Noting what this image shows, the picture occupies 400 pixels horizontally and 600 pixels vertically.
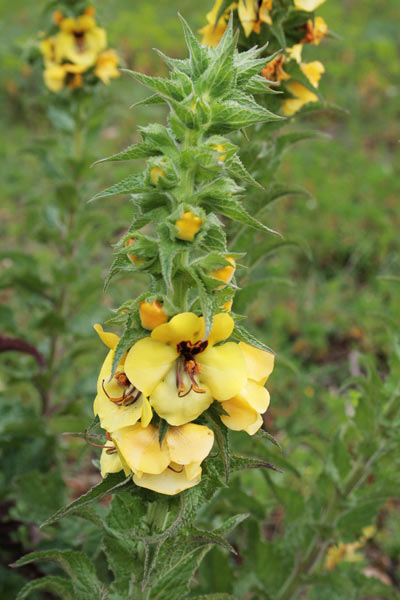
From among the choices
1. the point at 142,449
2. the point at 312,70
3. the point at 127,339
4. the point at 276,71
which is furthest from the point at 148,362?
the point at 312,70

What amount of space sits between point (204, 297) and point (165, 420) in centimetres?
28

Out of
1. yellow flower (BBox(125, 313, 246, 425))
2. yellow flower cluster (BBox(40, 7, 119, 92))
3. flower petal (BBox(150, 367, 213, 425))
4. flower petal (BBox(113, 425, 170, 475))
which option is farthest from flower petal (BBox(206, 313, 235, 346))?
yellow flower cluster (BBox(40, 7, 119, 92))

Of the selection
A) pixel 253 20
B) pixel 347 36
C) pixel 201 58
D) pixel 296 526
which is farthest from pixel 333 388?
pixel 347 36

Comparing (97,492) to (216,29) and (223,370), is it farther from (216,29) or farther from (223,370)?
(216,29)

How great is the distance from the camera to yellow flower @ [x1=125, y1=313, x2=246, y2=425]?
117 cm

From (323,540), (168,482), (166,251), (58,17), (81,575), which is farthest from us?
(58,17)

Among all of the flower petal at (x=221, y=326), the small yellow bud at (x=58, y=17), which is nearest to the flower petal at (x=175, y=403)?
the flower petal at (x=221, y=326)

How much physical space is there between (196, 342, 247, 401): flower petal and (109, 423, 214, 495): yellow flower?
0.09 m

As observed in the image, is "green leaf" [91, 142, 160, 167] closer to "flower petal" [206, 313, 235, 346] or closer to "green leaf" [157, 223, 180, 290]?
"green leaf" [157, 223, 180, 290]

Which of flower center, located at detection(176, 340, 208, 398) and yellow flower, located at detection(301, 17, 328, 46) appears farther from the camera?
yellow flower, located at detection(301, 17, 328, 46)

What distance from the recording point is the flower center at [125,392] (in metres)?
1.24

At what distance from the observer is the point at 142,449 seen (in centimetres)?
119

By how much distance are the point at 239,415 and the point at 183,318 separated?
0.24m

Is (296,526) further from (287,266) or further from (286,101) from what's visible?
(287,266)
